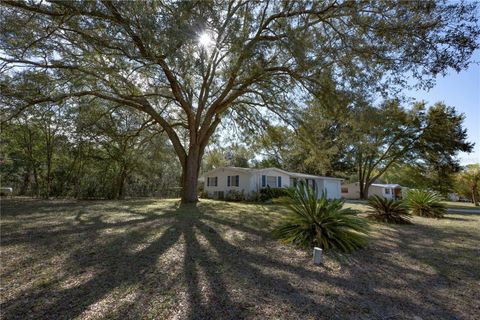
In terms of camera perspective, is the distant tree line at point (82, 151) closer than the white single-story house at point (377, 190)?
Yes

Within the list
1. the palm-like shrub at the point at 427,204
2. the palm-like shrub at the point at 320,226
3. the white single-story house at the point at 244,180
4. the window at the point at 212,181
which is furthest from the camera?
the window at the point at 212,181

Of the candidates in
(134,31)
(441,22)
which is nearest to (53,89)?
(134,31)

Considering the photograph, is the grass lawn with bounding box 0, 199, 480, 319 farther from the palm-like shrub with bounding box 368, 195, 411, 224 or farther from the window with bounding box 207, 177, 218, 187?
the window with bounding box 207, 177, 218, 187

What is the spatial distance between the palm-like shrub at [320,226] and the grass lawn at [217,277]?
314mm

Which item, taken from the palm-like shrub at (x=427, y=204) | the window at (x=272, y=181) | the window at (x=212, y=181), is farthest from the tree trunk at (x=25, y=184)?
the palm-like shrub at (x=427, y=204)

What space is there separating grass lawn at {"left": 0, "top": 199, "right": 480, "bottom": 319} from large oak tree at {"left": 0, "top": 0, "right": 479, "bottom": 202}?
433 centimetres

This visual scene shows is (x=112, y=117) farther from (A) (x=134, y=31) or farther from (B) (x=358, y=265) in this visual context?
(B) (x=358, y=265)

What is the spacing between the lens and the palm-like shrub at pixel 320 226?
16.2ft

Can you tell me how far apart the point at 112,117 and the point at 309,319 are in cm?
1404

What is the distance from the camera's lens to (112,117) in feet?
44.0

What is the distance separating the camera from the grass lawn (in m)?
2.51

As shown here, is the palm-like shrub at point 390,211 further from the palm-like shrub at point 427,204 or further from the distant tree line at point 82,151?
the distant tree line at point 82,151

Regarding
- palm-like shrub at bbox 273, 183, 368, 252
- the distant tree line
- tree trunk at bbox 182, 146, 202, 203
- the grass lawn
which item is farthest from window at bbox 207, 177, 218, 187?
palm-like shrub at bbox 273, 183, 368, 252

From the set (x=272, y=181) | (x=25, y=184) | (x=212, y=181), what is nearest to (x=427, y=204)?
(x=272, y=181)
